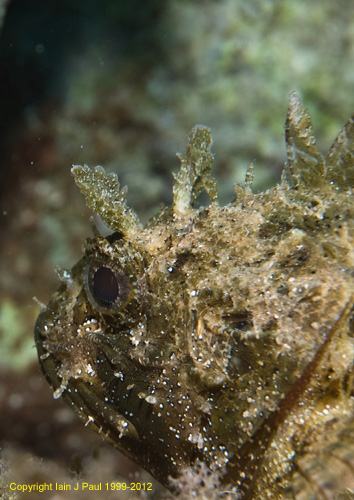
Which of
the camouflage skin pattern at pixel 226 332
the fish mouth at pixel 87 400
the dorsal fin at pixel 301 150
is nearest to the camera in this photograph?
the camouflage skin pattern at pixel 226 332

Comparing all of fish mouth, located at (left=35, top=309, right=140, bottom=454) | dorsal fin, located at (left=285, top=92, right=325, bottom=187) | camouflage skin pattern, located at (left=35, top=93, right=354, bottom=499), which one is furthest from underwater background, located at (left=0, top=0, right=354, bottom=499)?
fish mouth, located at (left=35, top=309, right=140, bottom=454)

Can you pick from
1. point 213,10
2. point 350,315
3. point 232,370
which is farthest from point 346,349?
point 213,10

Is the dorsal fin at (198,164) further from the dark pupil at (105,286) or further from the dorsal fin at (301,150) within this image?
the dark pupil at (105,286)

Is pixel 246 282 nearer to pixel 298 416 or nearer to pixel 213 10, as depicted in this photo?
pixel 298 416

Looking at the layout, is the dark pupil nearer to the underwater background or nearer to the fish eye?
the fish eye

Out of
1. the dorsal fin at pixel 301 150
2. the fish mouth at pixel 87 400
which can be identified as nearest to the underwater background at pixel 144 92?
the dorsal fin at pixel 301 150

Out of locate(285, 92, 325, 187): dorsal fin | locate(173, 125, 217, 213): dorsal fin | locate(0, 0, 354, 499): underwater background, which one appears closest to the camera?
locate(285, 92, 325, 187): dorsal fin
